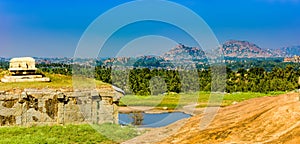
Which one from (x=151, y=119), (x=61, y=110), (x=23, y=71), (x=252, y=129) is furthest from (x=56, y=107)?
(x=252, y=129)

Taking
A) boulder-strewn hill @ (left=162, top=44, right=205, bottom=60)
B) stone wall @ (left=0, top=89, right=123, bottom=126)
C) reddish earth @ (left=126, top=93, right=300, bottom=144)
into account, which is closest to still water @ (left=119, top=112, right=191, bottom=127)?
stone wall @ (left=0, top=89, right=123, bottom=126)

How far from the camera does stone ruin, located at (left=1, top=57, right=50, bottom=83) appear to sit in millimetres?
17195

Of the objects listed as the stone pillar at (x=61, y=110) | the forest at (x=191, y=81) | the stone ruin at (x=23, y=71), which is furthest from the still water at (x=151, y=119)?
the forest at (x=191, y=81)

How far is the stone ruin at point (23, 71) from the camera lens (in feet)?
56.4

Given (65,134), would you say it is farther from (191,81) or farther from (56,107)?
(191,81)

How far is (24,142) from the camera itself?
11992 mm

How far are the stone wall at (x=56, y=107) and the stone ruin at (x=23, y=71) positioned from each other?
1.47 metres

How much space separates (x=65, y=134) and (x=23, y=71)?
494 cm

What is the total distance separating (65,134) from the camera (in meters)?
13.9

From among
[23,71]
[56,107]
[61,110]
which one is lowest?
[61,110]

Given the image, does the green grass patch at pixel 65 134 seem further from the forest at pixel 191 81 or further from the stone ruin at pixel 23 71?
the forest at pixel 191 81

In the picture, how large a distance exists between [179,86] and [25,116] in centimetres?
3017

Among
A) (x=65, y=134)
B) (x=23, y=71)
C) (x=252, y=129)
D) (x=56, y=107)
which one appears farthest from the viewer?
(x=23, y=71)

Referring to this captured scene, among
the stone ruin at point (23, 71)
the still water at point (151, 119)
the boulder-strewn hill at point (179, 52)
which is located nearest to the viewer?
the stone ruin at point (23, 71)
